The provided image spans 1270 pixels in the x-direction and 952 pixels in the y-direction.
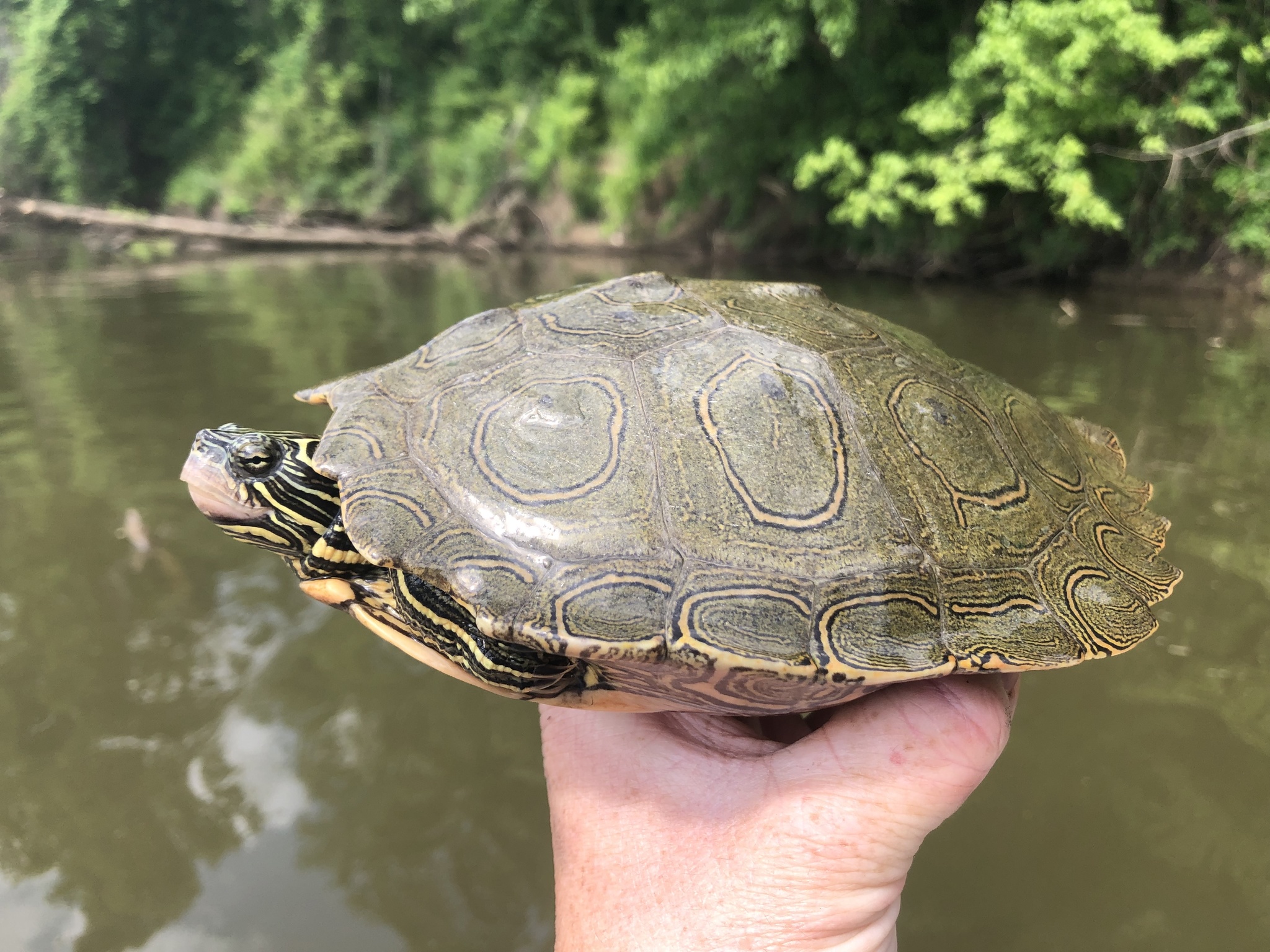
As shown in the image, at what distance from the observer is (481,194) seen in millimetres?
17062

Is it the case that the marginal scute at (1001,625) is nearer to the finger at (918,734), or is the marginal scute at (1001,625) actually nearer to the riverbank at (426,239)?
the finger at (918,734)

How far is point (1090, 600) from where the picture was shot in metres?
1.40

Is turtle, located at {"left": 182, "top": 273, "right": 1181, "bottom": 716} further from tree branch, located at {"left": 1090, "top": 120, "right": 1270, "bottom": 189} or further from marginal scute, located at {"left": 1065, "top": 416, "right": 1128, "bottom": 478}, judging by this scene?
tree branch, located at {"left": 1090, "top": 120, "right": 1270, "bottom": 189}

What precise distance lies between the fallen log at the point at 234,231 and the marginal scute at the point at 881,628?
1728cm

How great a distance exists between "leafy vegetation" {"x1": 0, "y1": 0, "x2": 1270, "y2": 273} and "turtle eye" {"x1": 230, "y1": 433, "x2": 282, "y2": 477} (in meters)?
8.04

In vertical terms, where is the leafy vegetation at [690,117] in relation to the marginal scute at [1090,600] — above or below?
above

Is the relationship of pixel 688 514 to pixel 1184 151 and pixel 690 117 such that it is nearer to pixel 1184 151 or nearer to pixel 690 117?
pixel 1184 151

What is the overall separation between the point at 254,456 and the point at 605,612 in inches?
36.7

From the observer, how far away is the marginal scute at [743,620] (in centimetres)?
117

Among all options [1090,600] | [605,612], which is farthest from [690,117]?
[605,612]

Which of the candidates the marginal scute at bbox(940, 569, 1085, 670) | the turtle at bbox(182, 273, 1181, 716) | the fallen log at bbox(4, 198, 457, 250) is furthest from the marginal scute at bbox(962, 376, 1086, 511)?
the fallen log at bbox(4, 198, 457, 250)

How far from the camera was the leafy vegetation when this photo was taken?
23.5 ft

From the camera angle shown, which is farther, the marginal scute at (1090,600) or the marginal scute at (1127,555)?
the marginal scute at (1127,555)

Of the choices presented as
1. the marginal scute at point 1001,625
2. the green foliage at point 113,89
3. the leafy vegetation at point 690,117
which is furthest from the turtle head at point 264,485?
the green foliage at point 113,89
